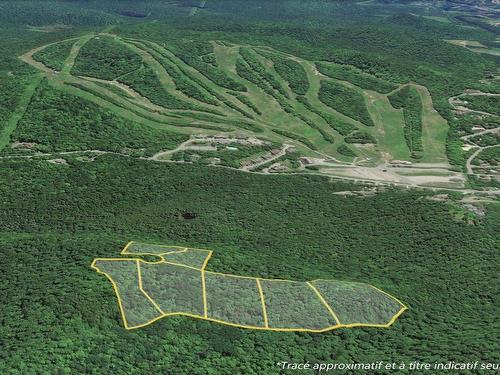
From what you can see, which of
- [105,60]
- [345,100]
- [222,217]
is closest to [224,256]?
[222,217]

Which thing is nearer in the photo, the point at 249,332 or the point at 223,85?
the point at 249,332

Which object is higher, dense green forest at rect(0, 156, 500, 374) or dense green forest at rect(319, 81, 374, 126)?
dense green forest at rect(319, 81, 374, 126)

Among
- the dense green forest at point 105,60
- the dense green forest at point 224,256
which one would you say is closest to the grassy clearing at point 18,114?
the dense green forest at point 224,256

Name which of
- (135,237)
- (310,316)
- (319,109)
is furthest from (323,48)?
(310,316)

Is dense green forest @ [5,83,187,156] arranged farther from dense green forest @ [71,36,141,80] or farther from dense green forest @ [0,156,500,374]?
dense green forest @ [71,36,141,80]

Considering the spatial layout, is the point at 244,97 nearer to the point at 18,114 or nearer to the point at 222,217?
the point at 18,114

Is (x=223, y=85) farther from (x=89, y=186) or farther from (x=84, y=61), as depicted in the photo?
(x=89, y=186)

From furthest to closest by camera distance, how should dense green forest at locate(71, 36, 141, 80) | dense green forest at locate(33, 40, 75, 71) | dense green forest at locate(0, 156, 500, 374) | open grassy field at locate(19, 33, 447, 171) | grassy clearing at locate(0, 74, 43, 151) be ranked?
dense green forest at locate(33, 40, 75, 71), dense green forest at locate(71, 36, 141, 80), open grassy field at locate(19, 33, 447, 171), grassy clearing at locate(0, 74, 43, 151), dense green forest at locate(0, 156, 500, 374)

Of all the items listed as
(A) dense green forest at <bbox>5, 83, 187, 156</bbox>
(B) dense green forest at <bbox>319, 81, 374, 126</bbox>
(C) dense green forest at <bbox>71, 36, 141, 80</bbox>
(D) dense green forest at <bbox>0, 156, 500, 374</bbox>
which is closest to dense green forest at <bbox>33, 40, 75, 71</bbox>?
→ (C) dense green forest at <bbox>71, 36, 141, 80</bbox>
